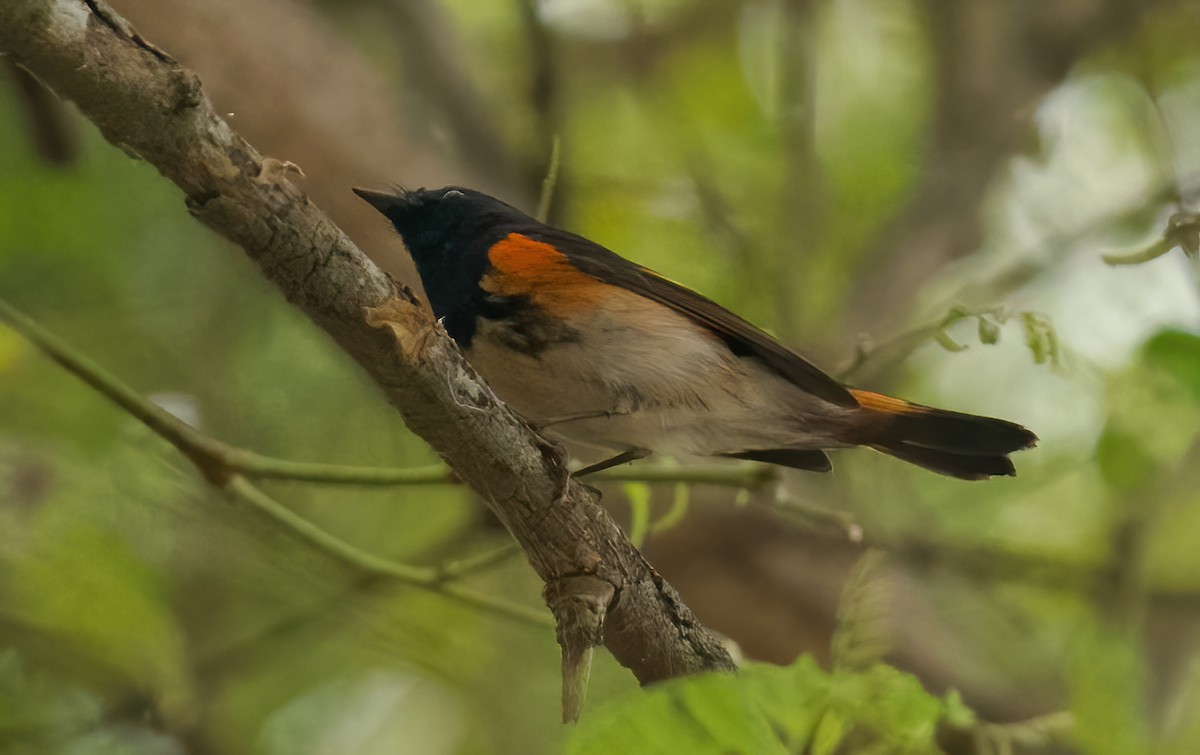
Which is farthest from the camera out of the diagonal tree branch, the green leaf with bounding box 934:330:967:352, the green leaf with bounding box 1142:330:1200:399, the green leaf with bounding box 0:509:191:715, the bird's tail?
the green leaf with bounding box 0:509:191:715

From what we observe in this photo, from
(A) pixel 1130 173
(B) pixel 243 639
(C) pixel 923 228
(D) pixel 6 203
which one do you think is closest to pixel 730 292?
(C) pixel 923 228

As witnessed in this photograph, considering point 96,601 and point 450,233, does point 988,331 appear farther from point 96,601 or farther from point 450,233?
point 96,601

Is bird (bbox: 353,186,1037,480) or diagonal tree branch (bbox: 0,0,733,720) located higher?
bird (bbox: 353,186,1037,480)

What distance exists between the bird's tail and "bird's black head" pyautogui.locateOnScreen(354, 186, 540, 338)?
78cm

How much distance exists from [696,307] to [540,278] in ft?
1.12

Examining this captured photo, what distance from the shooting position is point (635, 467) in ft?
8.38

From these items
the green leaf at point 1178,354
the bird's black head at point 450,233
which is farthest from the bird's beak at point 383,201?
the green leaf at point 1178,354

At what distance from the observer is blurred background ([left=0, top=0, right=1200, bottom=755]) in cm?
257

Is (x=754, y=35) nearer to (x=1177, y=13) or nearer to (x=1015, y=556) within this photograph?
(x=1177, y=13)

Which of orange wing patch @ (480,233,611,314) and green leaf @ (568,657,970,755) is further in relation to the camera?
orange wing patch @ (480,233,611,314)

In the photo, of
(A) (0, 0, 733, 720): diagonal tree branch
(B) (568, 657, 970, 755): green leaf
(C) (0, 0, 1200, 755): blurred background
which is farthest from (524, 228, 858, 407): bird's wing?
(B) (568, 657, 970, 755): green leaf

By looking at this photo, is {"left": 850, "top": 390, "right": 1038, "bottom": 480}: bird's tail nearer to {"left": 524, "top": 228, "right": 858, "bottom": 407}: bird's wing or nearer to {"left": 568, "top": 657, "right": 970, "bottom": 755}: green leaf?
{"left": 524, "top": 228, "right": 858, "bottom": 407}: bird's wing

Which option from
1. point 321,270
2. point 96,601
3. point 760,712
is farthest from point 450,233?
point 760,712

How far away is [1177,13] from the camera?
405cm
